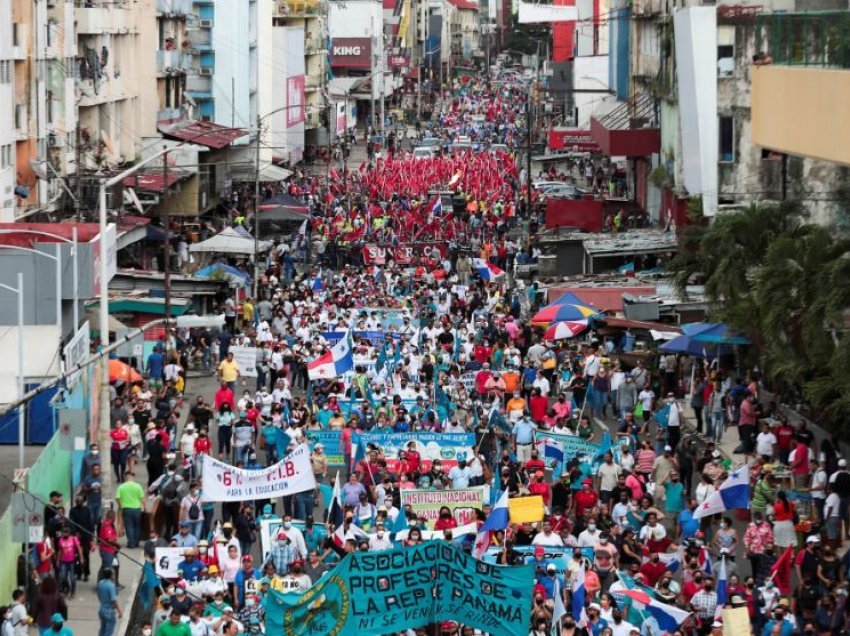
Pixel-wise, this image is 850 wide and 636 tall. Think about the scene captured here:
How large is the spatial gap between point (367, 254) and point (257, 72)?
29492 millimetres

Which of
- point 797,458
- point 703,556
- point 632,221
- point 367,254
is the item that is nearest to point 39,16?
point 367,254

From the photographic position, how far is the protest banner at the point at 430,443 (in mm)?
29016

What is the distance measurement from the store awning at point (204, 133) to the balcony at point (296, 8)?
30.1m

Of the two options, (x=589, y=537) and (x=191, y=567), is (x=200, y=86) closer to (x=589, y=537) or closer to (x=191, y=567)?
(x=589, y=537)

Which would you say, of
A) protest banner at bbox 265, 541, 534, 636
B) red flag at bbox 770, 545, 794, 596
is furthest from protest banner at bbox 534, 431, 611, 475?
protest banner at bbox 265, 541, 534, 636

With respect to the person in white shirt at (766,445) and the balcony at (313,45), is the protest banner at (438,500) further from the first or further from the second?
the balcony at (313,45)

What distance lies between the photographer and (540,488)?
1043 inches

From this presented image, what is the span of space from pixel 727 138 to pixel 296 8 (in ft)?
191

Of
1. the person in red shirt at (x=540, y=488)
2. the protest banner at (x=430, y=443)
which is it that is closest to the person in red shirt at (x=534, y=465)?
the person in red shirt at (x=540, y=488)

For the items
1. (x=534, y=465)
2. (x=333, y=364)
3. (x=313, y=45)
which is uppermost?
(x=313, y=45)

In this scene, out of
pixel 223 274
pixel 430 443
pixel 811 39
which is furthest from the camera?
pixel 223 274

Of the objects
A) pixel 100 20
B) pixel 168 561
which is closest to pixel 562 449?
pixel 168 561

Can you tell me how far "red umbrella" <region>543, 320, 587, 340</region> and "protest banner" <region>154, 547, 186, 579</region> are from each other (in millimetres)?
17156

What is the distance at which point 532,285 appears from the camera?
51750 mm
